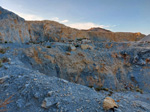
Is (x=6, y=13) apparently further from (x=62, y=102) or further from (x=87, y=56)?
(x=62, y=102)

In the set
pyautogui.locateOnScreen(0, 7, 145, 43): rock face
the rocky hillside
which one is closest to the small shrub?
the rocky hillside

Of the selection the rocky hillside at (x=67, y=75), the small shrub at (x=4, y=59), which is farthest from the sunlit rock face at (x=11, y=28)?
the small shrub at (x=4, y=59)

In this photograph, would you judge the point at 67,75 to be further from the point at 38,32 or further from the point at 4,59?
the point at 38,32

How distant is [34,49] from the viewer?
9.54 metres

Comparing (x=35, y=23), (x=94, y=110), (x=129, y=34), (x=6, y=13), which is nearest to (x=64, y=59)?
(x=94, y=110)

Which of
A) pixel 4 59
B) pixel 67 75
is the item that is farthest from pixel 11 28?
pixel 67 75

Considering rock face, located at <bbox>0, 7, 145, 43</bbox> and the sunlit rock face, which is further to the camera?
rock face, located at <bbox>0, 7, 145, 43</bbox>

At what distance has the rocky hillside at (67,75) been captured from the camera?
3.80 meters

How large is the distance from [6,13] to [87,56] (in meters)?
11.8

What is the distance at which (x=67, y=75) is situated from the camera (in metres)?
9.98

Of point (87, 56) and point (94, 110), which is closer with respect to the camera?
point (94, 110)

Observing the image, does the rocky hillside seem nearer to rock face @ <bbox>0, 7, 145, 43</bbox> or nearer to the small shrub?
the small shrub

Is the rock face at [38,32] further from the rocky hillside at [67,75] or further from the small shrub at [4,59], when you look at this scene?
the small shrub at [4,59]

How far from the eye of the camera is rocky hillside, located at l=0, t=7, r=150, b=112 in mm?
3799
